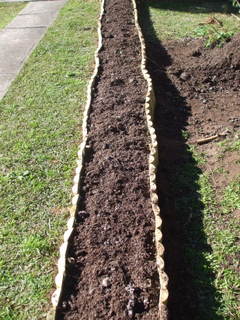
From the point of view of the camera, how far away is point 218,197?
205 inches

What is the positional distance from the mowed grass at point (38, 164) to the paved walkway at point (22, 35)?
26cm

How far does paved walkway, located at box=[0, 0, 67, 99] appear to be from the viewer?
868 centimetres

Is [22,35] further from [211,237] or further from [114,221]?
[211,237]

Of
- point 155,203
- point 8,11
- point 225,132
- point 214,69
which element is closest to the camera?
point 155,203

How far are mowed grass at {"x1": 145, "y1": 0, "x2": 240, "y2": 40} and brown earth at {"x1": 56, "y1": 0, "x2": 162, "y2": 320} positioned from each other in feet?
12.5

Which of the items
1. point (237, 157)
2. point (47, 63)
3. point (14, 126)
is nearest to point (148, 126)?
point (237, 157)

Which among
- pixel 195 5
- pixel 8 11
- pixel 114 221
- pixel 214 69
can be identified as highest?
pixel 114 221

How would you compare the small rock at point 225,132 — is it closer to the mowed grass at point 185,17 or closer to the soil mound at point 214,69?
the soil mound at point 214,69

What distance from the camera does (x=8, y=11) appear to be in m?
12.9

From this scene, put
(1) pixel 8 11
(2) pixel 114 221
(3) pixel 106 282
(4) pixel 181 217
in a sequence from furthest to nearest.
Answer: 1. (1) pixel 8 11
2. (4) pixel 181 217
3. (2) pixel 114 221
4. (3) pixel 106 282

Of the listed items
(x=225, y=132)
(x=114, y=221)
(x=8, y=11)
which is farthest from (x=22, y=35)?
(x=114, y=221)

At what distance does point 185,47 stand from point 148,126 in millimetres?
4145

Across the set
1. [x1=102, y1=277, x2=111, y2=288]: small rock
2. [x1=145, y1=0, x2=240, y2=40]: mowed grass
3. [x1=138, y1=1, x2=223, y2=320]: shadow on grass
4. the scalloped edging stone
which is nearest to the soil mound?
[x1=138, y1=1, x2=223, y2=320]: shadow on grass

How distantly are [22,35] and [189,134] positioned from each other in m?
5.99
